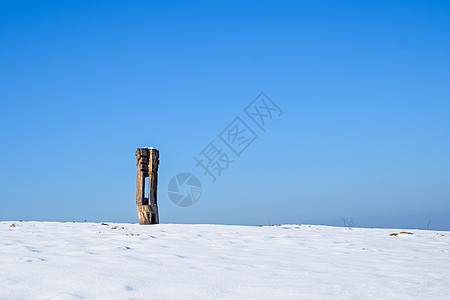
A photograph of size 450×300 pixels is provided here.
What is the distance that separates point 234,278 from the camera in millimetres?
3684

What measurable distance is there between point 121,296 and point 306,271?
201 centimetres

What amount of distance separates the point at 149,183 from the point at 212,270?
292 inches

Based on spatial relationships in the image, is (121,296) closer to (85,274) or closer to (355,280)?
(85,274)

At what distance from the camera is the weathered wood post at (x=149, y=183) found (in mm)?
10907

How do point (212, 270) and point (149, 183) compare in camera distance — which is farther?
point (149, 183)

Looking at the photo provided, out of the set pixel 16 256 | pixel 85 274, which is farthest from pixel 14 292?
pixel 16 256

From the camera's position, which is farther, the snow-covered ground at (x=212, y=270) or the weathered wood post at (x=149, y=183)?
the weathered wood post at (x=149, y=183)

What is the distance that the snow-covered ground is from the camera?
3.18 m

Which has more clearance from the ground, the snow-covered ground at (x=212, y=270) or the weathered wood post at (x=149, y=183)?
the weathered wood post at (x=149, y=183)

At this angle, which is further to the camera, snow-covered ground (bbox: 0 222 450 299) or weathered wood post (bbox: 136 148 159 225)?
weathered wood post (bbox: 136 148 159 225)

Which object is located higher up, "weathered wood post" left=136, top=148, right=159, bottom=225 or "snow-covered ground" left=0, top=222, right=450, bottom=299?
"weathered wood post" left=136, top=148, right=159, bottom=225

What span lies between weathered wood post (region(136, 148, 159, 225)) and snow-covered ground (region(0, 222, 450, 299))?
4.53 meters

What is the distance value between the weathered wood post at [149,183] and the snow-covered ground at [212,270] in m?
4.53

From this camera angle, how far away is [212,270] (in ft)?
13.2
